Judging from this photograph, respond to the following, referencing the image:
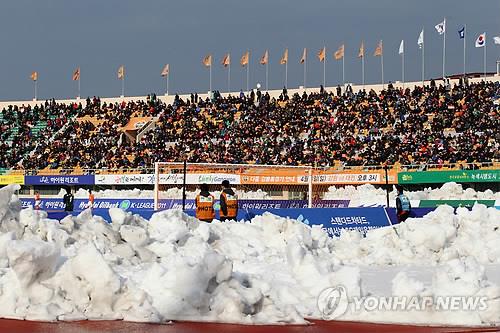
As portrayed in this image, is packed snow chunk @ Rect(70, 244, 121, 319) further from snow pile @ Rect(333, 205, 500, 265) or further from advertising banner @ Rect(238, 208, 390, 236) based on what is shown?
advertising banner @ Rect(238, 208, 390, 236)

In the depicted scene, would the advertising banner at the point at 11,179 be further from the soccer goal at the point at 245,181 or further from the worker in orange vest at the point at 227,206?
the worker in orange vest at the point at 227,206

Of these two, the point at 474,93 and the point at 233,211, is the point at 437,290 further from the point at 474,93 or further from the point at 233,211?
the point at 474,93

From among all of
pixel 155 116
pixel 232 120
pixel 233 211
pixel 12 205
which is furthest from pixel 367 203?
pixel 155 116

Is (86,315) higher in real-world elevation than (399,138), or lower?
lower

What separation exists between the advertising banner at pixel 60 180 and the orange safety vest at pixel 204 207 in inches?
1211

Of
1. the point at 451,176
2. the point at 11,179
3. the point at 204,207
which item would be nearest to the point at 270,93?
the point at 11,179

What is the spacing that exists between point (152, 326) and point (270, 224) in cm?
606

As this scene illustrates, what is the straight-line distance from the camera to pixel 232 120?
55688mm

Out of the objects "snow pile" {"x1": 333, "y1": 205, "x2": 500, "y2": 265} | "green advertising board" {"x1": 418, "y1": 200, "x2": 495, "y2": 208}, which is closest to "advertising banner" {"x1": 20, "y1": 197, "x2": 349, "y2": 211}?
"green advertising board" {"x1": 418, "y1": 200, "x2": 495, "y2": 208}

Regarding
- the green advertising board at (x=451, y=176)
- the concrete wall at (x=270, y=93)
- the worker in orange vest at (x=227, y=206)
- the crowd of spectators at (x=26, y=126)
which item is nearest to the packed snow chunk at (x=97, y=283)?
the worker in orange vest at (x=227, y=206)

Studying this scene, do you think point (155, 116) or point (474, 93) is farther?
point (155, 116)

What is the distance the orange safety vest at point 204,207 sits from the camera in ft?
56.0

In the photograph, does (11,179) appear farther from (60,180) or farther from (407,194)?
(407,194)

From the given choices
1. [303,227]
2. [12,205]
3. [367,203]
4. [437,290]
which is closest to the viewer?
[437,290]
